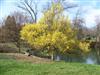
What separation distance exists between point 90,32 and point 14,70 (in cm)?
5882

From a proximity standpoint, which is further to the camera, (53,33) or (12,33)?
(12,33)

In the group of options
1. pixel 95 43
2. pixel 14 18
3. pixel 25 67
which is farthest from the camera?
pixel 95 43

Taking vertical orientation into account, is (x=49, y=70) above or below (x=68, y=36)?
below

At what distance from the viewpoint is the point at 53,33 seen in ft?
71.7

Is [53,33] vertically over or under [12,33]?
over

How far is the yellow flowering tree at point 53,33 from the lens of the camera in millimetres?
21531

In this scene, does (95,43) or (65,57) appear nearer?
(65,57)

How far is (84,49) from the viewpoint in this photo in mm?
23125

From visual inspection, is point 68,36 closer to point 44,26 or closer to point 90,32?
point 44,26

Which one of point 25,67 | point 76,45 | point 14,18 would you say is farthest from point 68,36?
point 14,18

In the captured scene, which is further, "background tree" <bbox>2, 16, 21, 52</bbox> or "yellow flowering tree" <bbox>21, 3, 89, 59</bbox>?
"background tree" <bbox>2, 16, 21, 52</bbox>

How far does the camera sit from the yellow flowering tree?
21531 millimetres

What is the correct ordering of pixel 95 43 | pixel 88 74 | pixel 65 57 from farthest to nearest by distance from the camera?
pixel 95 43 → pixel 65 57 → pixel 88 74

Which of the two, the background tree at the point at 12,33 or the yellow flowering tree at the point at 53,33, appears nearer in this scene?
the yellow flowering tree at the point at 53,33
